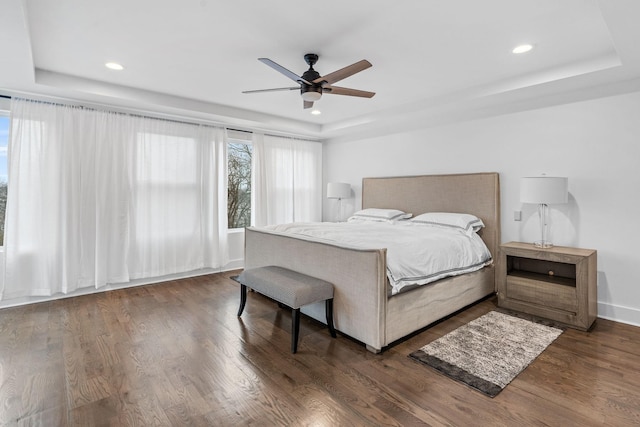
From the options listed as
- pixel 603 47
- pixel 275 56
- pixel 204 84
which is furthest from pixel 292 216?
pixel 603 47

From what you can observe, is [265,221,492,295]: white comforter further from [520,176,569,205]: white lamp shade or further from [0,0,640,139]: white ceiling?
[0,0,640,139]: white ceiling

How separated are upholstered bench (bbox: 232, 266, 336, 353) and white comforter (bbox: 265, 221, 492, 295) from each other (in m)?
0.45

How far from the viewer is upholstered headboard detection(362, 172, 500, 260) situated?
3.92 metres

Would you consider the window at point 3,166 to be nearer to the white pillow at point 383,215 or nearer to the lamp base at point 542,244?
the white pillow at point 383,215

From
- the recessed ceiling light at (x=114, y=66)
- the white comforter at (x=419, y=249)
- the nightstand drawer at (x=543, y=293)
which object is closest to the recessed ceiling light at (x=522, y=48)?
the white comforter at (x=419, y=249)

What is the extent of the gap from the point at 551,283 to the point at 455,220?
45.1 inches

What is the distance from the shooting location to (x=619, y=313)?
312 cm

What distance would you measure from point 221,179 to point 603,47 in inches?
182

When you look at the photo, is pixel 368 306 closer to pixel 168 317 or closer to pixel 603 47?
pixel 168 317

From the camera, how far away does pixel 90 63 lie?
3.00m

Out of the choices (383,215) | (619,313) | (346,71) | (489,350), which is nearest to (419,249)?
(489,350)

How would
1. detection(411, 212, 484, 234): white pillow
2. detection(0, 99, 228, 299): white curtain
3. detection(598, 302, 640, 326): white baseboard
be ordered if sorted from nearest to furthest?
detection(598, 302, 640, 326): white baseboard → detection(0, 99, 228, 299): white curtain → detection(411, 212, 484, 234): white pillow

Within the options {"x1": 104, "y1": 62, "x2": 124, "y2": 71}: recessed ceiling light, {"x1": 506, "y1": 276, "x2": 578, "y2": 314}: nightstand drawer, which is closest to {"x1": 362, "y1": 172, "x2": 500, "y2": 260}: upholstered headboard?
{"x1": 506, "y1": 276, "x2": 578, "y2": 314}: nightstand drawer

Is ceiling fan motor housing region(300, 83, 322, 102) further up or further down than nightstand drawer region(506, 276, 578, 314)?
further up
